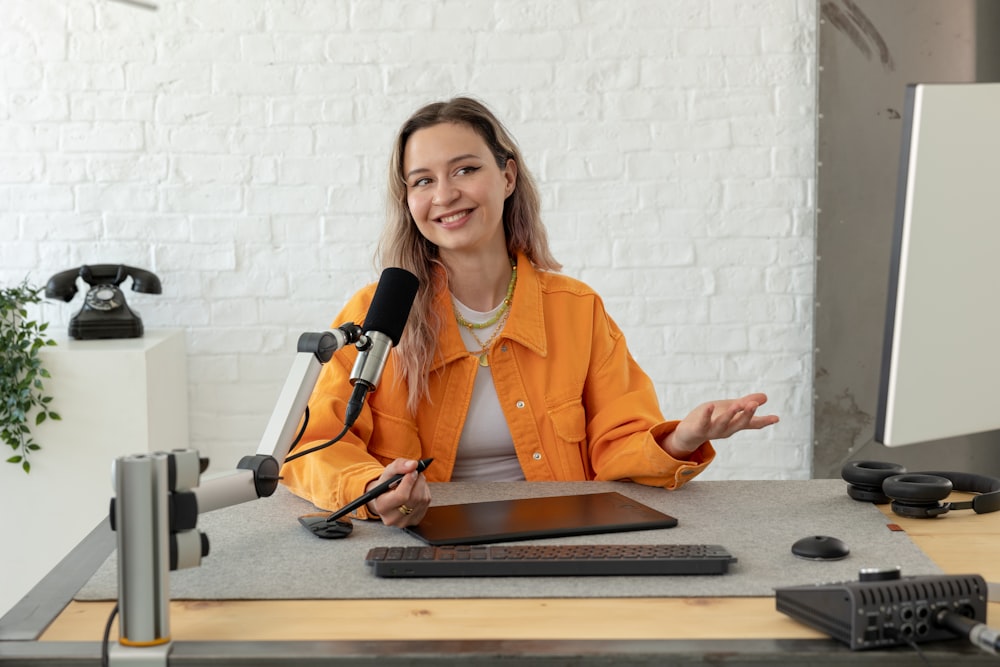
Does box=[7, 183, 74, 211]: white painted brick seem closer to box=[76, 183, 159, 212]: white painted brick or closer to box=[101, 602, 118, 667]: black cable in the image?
box=[76, 183, 159, 212]: white painted brick

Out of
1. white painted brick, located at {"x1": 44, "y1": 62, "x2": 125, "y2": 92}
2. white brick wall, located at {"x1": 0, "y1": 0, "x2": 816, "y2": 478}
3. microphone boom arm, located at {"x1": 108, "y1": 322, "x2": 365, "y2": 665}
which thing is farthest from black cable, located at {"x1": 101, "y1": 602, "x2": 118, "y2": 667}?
white painted brick, located at {"x1": 44, "y1": 62, "x2": 125, "y2": 92}

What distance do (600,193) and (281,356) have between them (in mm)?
1010

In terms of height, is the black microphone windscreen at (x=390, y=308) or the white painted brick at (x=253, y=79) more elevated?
the white painted brick at (x=253, y=79)

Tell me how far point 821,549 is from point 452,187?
1.03 metres

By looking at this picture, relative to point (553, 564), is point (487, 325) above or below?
above

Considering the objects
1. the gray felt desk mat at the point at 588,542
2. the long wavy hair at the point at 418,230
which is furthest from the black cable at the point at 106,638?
the long wavy hair at the point at 418,230

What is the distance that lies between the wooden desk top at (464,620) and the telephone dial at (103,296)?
6.01 feet

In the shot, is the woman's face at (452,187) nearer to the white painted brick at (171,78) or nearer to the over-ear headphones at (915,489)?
the over-ear headphones at (915,489)

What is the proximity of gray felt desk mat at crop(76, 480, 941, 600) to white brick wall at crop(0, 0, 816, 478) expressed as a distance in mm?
1467

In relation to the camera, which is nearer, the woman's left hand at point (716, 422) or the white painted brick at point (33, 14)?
the woman's left hand at point (716, 422)

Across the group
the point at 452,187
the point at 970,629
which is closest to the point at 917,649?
the point at 970,629

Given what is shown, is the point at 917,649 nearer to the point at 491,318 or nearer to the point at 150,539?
the point at 150,539

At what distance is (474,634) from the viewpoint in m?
1.09

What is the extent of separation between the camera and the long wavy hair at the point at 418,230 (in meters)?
2.09
